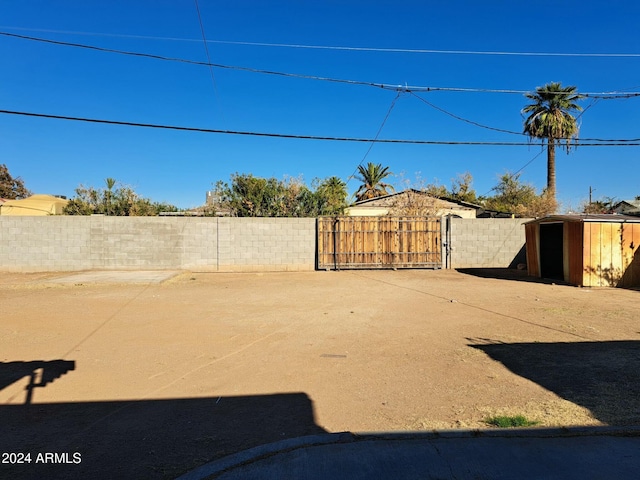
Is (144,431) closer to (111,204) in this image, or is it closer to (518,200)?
(111,204)

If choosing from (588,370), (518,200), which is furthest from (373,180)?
(588,370)

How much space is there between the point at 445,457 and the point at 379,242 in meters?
15.7

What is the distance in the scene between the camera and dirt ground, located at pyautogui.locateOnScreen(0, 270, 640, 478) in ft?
12.0

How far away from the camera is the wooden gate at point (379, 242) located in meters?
18.5

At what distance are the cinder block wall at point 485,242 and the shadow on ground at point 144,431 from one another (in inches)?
638

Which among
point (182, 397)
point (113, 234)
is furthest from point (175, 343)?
point (113, 234)

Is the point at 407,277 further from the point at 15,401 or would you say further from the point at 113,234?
the point at 15,401

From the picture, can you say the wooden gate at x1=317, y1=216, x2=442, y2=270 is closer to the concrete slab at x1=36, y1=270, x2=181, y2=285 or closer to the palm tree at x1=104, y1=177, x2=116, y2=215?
the concrete slab at x1=36, y1=270, x2=181, y2=285

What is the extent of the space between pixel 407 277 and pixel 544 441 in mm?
13180

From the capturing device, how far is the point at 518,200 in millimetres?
37625

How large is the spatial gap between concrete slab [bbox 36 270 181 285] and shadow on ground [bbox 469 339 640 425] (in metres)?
11.8

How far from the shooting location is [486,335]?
7066 millimetres

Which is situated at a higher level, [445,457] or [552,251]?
[552,251]

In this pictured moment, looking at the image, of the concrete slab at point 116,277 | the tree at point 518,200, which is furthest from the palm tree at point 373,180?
the concrete slab at point 116,277
